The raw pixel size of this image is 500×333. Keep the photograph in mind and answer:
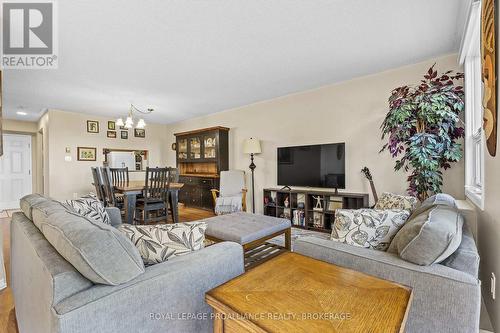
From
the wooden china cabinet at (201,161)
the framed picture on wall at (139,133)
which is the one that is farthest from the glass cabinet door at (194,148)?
the framed picture on wall at (139,133)

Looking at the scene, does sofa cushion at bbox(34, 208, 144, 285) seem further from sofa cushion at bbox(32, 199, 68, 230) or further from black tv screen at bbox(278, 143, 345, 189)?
black tv screen at bbox(278, 143, 345, 189)

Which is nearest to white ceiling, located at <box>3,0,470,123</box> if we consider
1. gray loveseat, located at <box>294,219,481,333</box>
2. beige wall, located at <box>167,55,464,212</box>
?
beige wall, located at <box>167,55,464,212</box>

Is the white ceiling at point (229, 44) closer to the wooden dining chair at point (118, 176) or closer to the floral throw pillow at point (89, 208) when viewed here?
the wooden dining chair at point (118, 176)

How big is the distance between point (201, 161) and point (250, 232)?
3.83 m

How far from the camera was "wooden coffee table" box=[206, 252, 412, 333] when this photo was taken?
2.40ft

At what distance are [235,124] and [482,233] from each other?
4359mm

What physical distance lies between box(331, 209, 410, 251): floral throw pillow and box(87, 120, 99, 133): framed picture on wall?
20.4 ft

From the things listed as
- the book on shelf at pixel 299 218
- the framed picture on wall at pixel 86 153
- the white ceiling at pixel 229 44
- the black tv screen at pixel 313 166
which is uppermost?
the white ceiling at pixel 229 44

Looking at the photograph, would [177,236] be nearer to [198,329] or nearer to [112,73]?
[198,329]

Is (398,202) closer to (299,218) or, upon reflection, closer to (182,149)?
(299,218)

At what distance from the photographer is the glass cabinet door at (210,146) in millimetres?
5465

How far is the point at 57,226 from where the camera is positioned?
1031 millimetres

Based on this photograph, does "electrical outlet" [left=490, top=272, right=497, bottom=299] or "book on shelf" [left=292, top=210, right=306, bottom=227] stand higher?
"electrical outlet" [left=490, top=272, right=497, bottom=299]

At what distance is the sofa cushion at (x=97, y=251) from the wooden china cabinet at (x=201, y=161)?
171 inches
